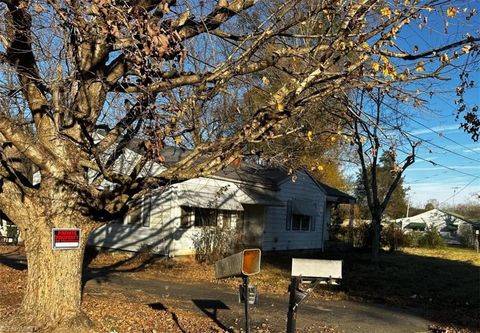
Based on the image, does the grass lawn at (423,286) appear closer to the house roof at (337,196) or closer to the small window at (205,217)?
the house roof at (337,196)

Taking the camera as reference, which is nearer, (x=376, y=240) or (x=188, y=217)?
(x=188, y=217)

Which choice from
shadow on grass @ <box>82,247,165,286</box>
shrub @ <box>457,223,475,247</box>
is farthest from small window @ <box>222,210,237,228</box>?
shrub @ <box>457,223,475,247</box>

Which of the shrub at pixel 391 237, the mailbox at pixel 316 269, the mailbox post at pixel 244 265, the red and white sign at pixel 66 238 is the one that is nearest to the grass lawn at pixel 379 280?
the red and white sign at pixel 66 238

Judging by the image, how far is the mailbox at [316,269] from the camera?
196 inches

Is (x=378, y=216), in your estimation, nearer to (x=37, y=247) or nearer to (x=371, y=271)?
(x=371, y=271)

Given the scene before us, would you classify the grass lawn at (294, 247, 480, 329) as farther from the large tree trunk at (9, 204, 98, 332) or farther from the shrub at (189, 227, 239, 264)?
the large tree trunk at (9, 204, 98, 332)

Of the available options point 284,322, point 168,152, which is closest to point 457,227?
point 168,152

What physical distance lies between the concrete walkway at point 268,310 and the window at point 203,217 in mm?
5233

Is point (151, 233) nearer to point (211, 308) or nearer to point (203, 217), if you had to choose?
point (203, 217)

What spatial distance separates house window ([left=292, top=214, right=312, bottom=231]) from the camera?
26.2 metres

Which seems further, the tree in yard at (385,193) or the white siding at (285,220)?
the tree in yard at (385,193)

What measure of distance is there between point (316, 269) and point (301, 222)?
72.5 feet

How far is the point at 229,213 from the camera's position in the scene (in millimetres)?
21625

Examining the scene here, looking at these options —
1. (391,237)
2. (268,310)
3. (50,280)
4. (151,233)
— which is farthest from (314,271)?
(391,237)
